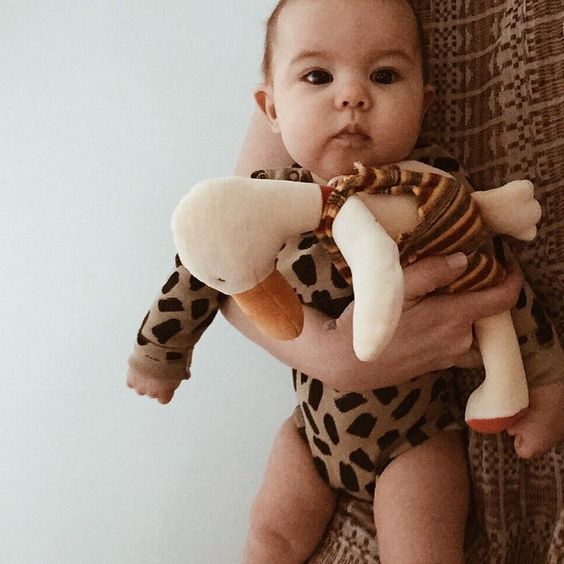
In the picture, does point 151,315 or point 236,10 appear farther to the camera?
point 236,10

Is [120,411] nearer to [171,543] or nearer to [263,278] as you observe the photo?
[171,543]

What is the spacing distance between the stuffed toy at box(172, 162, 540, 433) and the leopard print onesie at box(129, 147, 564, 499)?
0.09 metres

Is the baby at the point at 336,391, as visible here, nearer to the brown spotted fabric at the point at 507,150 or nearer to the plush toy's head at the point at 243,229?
the brown spotted fabric at the point at 507,150

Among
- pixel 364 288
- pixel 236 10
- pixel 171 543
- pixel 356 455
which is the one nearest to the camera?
pixel 364 288

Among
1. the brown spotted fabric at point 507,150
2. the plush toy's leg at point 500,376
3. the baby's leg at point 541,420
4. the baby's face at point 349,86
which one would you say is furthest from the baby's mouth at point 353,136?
the baby's leg at point 541,420

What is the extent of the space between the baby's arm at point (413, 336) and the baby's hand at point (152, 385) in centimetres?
17

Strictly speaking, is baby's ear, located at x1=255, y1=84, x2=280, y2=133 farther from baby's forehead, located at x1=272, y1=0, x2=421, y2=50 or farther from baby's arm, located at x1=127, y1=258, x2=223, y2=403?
baby's arm, located at x1=127, y1=258, x2=223, y2=403

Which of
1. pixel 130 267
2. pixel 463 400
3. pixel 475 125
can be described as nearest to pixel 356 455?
pixel 463 400

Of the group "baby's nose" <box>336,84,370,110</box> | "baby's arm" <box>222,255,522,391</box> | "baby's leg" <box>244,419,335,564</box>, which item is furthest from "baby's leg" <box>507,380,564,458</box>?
"baby's nose" <box>336,84,370,110</box>

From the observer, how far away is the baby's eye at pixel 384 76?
0.80 m

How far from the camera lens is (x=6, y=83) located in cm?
149

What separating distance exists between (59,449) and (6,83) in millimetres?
695

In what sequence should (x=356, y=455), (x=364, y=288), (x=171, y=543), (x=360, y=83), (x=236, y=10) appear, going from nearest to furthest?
1. (x=364, y=288)
2. (x=360, y=83)
3. (x=356, y=455)
4. (x=171, y=543)
5. (x=236, y=10)

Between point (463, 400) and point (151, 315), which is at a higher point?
point (151, 315)
